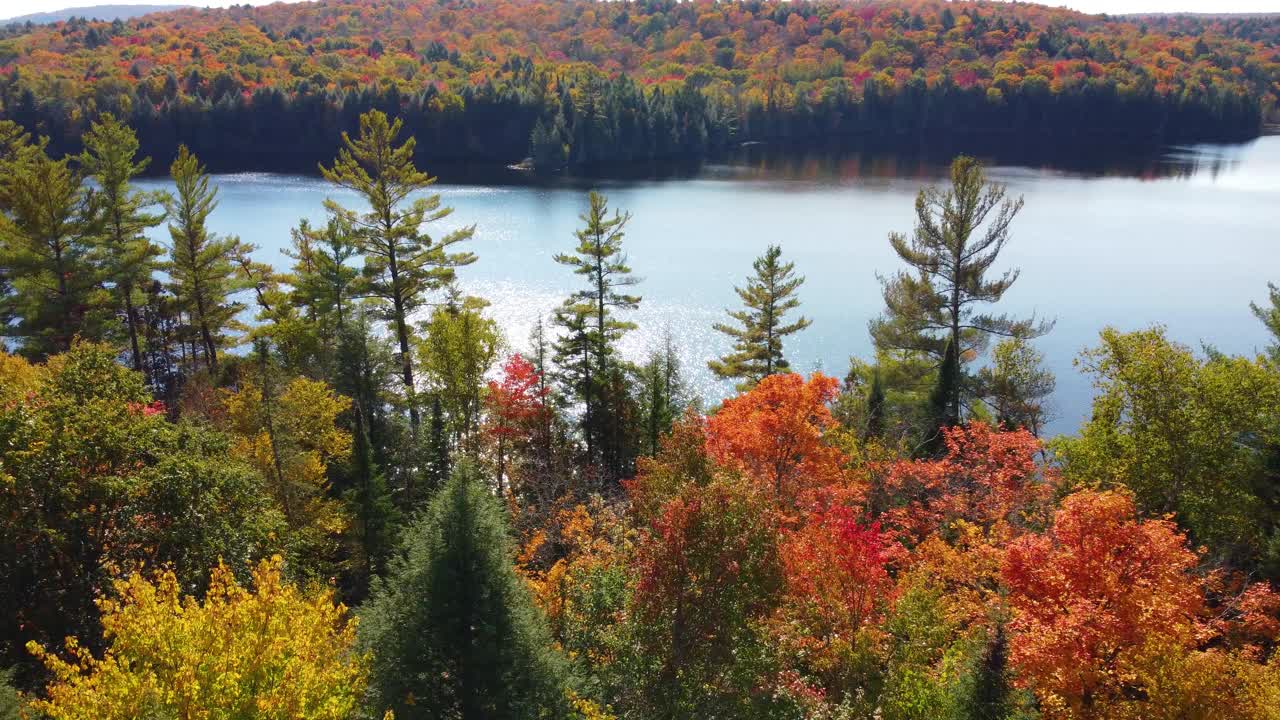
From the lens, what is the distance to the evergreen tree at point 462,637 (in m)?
13.6

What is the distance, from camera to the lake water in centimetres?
5266

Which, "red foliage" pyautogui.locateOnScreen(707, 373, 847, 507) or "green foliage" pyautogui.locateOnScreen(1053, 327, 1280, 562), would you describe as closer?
"green foliage" pyautogui.locateOnScreen(1053, 327, 1280, 562)

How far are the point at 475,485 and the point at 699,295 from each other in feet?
147

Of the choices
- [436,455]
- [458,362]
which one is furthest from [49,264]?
[436,455]

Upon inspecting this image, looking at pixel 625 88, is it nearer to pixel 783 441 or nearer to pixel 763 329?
pixel 763 329

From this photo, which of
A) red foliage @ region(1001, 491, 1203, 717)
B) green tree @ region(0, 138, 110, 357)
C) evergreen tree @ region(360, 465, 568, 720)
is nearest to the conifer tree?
green tree @ region(0, 138, 110, 357)

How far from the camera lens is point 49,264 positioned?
110 ft

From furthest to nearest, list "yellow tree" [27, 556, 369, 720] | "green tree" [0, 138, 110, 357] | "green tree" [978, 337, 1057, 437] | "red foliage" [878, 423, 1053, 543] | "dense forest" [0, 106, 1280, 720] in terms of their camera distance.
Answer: "green tree" [978, 337, 1057, 437], "green tree" [0, 138, 110, 357], "red foliage" [878, 423, 1053, 543], "dense forest" [0, 106, 1280, 720], "yellow tree" [27, 556, 369, 720]

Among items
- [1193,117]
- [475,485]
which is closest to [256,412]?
[475,485]

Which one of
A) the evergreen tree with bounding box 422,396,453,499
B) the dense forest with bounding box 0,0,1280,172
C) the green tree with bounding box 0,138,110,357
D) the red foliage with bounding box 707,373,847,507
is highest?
the dense forest with bounding box 0,0,1280,172

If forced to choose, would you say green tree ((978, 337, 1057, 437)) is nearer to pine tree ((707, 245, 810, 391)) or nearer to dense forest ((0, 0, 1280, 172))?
pine tree ((707, 245, 810, 391))

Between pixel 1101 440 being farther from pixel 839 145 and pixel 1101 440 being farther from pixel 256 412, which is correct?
pixel 839 145

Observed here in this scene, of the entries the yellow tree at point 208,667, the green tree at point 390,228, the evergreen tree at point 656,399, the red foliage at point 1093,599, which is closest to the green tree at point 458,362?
the green tree at point 390,228

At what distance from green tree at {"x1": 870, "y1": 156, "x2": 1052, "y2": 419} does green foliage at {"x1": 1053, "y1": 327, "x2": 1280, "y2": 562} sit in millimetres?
9949
